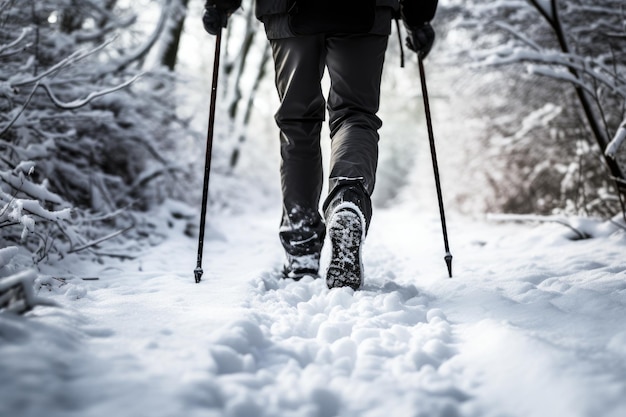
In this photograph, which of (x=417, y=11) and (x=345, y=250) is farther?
(x=417, y=11)

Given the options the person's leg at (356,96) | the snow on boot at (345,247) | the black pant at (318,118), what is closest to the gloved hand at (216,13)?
the black pant at (318,118)

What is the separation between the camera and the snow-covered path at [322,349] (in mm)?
706

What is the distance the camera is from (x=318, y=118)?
71.3 inches

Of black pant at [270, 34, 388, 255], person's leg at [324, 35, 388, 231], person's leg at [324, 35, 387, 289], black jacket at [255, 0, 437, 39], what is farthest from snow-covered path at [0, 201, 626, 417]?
black jacket at [255, 0, 437, 39]

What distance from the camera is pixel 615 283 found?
4.42 ft

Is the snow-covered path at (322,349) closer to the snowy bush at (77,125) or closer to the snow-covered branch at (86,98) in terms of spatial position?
the snowy bush at (77,125)

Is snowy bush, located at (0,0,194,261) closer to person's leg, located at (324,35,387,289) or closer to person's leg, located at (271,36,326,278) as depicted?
person's leg, located at (271,36,326,278)

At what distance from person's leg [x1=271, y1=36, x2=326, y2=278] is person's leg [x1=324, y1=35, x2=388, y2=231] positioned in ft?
0.29

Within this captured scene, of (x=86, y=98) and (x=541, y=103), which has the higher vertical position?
(x=541, y=103)

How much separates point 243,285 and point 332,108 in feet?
2.64

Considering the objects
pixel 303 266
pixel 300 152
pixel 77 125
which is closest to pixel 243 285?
pixel 303 266

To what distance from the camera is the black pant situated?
1621 millimetres

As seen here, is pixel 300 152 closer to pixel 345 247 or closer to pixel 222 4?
pixel 345 247

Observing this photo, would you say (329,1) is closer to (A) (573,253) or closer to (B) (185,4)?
(A) (573,253)
